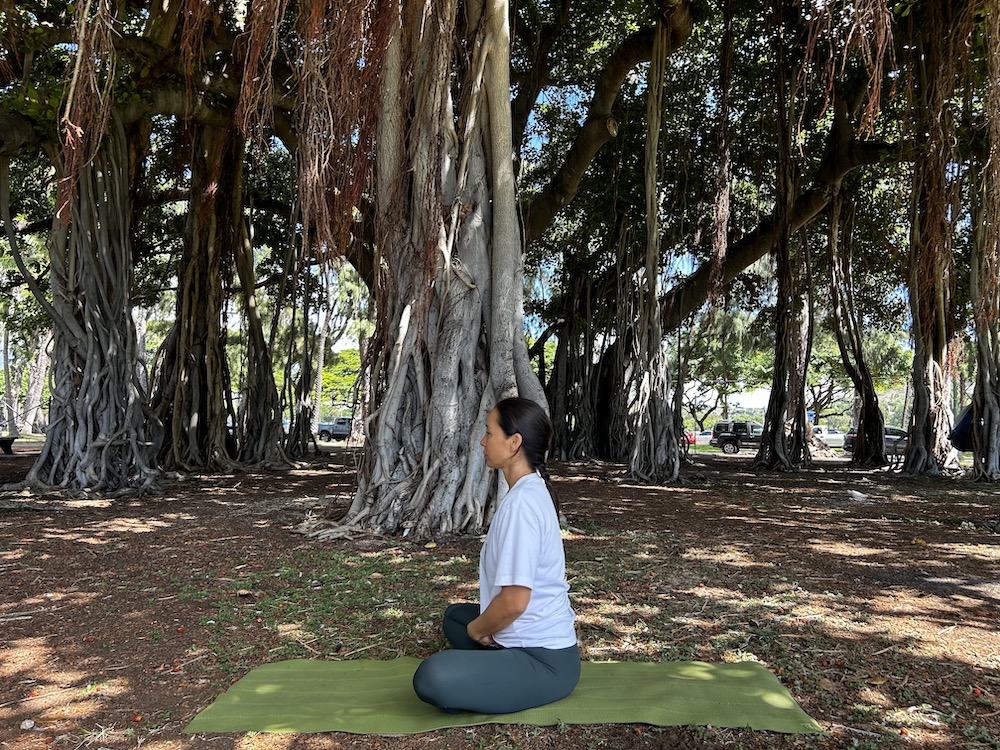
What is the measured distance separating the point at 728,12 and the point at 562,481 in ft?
15.2

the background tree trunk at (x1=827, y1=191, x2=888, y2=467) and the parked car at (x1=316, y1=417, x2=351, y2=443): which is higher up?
the background tree trunk at (x1=827, y1=191, x2=888, y2=467)

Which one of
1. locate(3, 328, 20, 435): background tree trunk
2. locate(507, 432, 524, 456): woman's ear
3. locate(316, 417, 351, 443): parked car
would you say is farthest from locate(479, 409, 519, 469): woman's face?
locate(316, 417, 351, 443): parked car

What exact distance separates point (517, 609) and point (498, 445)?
43 cm

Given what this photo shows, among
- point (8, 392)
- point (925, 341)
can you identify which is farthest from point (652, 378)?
point (8, 392)

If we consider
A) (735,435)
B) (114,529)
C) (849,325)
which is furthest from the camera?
(735,435)

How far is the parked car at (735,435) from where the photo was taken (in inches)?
800

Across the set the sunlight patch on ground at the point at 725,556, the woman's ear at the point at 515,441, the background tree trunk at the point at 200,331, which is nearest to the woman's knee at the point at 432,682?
the woman's ear at the point at 515,441

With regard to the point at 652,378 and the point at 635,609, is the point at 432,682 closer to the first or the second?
the point at 635,609

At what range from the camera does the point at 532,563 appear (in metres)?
1.92

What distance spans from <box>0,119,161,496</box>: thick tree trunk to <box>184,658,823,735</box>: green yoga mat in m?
4.37

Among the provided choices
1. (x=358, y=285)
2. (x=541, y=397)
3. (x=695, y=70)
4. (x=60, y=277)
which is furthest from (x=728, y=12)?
(x=358, y=285)

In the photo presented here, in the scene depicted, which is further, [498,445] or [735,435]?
[735,435]

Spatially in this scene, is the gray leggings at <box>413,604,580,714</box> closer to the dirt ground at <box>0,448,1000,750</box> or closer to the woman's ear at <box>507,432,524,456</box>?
the dirt ground at <box>0,448,1000,750</box>

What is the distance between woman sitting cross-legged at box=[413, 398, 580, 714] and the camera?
192cm
